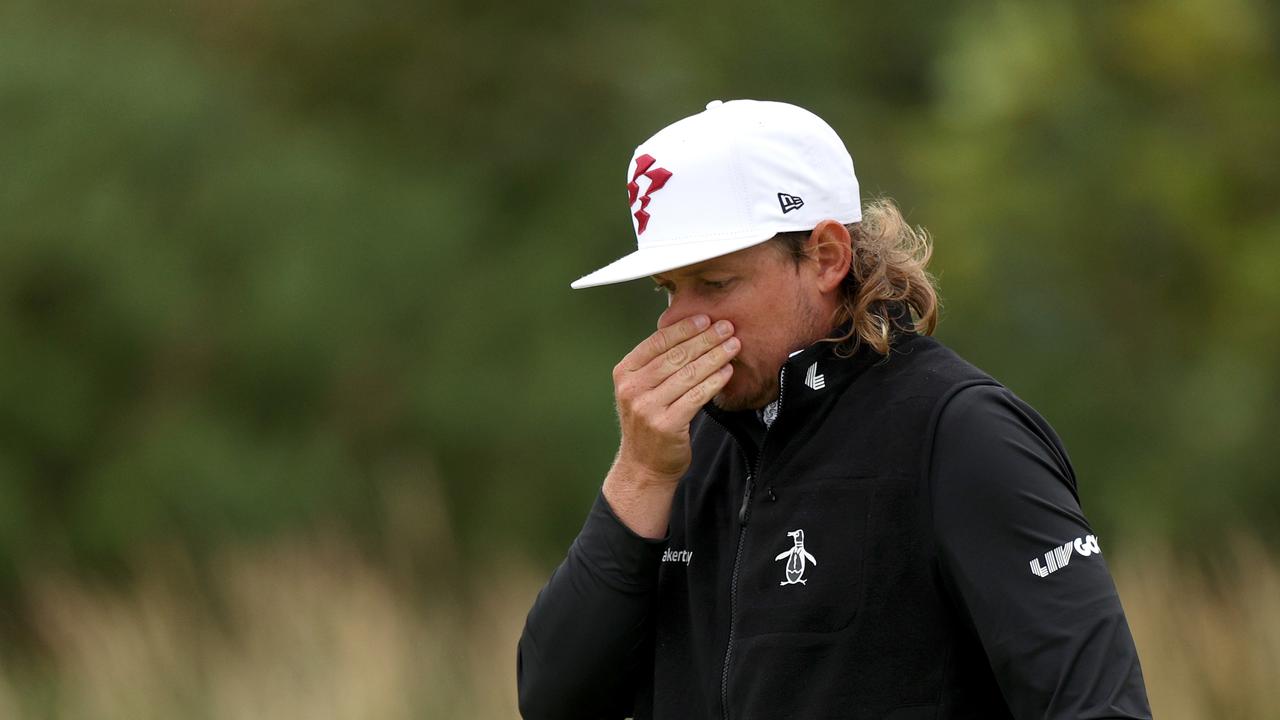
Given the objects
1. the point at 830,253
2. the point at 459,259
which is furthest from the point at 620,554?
the point at 459,259

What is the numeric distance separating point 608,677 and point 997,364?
8.02 meters

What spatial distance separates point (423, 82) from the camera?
1209cm

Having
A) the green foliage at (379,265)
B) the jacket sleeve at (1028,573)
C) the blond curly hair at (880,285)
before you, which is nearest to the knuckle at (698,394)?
the blond curly hair at (880,285)

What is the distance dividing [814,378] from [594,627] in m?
0.57

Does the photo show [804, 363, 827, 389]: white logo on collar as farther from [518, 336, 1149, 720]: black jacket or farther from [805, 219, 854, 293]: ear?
[805, 219, 854, 293]: ear

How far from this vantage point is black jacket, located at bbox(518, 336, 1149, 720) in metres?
2.37

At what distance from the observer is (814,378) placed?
2.71 metres

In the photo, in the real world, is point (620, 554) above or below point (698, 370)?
below

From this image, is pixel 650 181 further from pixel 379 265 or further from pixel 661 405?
pixel 379 265

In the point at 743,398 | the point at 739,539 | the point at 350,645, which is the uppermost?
the point at 743,398

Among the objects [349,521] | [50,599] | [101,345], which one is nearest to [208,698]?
[50,599]

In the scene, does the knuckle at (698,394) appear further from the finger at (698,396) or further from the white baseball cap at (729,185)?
the white baseball cap at (729,185)

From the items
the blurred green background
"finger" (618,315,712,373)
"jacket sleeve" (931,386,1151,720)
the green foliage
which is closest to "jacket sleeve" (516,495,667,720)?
"finger" (618,315,712,373)

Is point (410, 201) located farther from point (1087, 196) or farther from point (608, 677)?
point (608, 677)
